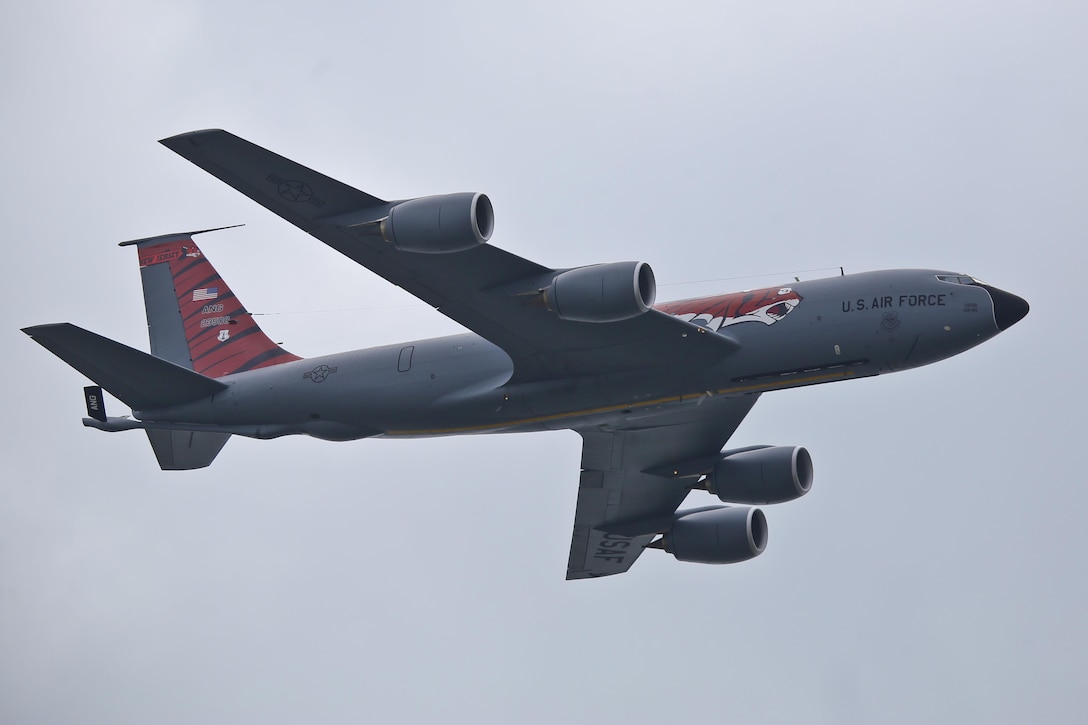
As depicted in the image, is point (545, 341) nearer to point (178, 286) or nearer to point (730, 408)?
point (730, 408)

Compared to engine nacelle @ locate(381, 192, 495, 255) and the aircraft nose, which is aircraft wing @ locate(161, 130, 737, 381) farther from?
the aircraft nose

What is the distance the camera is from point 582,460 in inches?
1773

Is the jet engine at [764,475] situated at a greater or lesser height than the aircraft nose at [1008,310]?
lesser

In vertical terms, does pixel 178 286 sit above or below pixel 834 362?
above

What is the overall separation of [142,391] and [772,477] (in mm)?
18608

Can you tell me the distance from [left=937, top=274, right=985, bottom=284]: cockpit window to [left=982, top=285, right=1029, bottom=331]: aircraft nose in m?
0.78

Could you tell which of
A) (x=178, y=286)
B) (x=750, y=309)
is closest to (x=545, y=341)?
(x=750, y=309)

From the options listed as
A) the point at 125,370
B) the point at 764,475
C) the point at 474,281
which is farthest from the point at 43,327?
the point at 764,475

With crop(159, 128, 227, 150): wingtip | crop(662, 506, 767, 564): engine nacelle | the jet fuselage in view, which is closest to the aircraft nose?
the jet fuselage

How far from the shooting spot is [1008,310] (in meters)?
34.8

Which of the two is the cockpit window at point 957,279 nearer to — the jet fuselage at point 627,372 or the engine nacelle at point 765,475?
the jet fuselage at point 627,372

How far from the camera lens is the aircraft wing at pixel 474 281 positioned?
34500mm

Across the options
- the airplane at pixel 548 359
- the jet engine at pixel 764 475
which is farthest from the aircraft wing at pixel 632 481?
the jet engine at pixel 764 475

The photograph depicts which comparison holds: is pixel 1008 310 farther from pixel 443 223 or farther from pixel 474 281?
pixel 443 223
